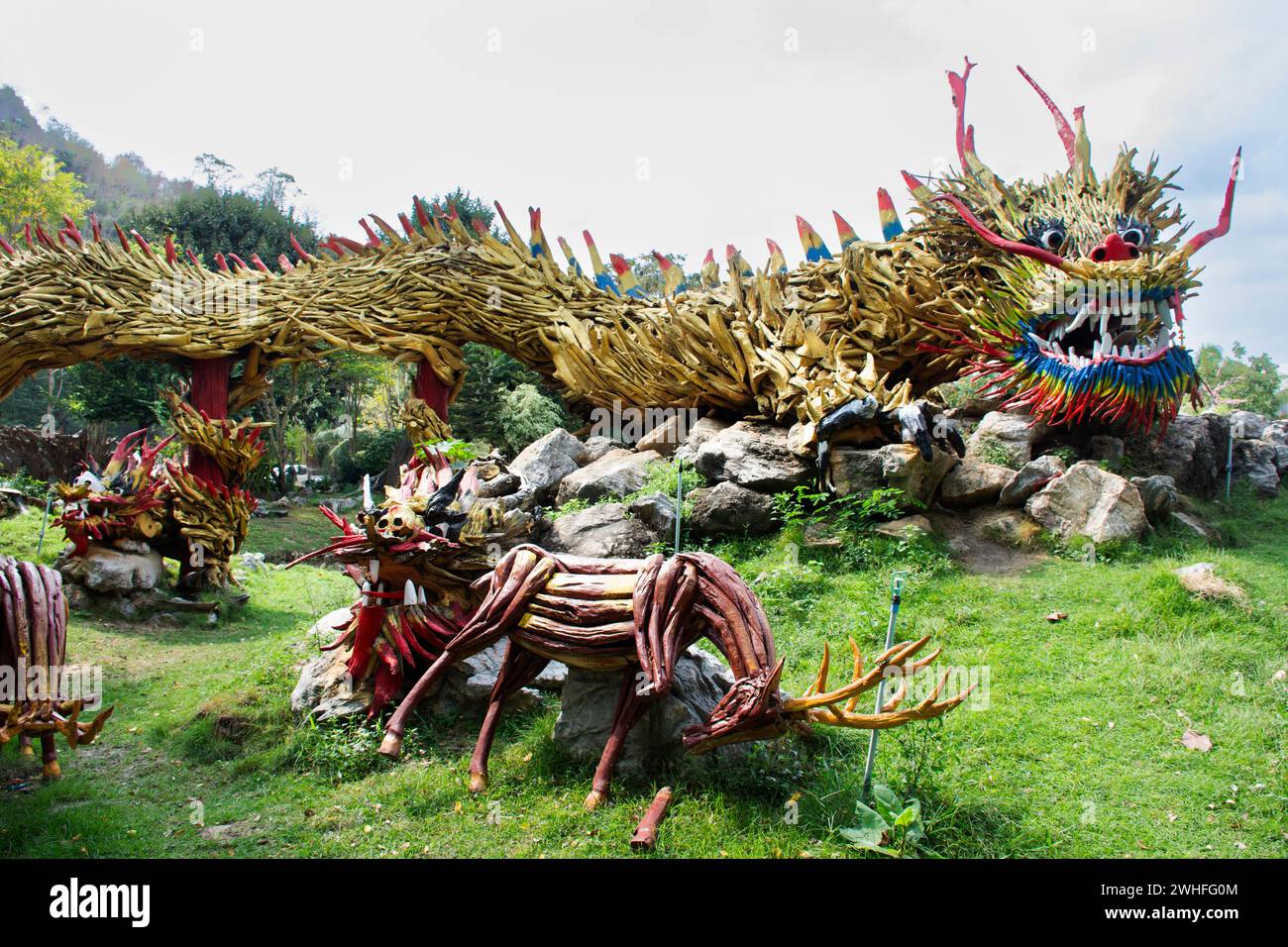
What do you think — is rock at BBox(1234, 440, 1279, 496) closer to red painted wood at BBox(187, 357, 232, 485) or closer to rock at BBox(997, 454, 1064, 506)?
rock at BBox(997, 454, 1064, 506)

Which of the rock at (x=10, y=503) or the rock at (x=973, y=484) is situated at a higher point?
the rock at (x=973, y=484)

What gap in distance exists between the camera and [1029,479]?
22.7 ft

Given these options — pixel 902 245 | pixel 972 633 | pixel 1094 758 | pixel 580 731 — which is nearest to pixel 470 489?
pixel 580 731

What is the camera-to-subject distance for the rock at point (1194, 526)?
670 cm

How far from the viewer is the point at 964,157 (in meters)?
8.60

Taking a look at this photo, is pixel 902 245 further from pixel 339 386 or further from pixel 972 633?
pixel 339 386

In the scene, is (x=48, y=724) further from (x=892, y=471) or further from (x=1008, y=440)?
(x=1008, y=440)

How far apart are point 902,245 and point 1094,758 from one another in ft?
19.3

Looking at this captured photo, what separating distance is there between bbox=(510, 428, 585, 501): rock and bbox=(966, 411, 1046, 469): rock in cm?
422

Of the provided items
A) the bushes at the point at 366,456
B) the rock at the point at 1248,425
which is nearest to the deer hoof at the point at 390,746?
the rock at the point at 1248,425

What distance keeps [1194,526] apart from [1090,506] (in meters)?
0.98

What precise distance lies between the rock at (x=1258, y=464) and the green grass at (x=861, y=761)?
212 cm

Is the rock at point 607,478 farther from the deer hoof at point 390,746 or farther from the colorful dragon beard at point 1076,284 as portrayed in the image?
the deer hoof at point 390,746

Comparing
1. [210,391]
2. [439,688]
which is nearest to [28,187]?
[210,391]
